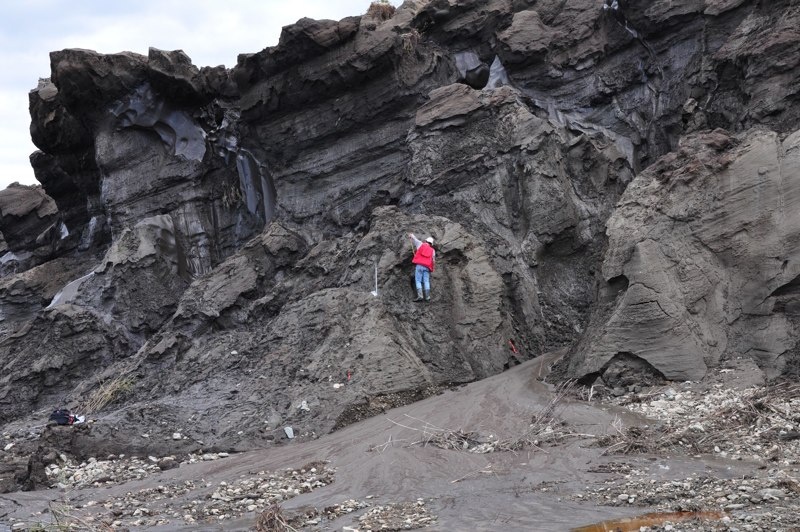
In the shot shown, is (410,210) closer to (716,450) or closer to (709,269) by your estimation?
(709,269)

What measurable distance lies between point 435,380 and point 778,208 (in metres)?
5.67

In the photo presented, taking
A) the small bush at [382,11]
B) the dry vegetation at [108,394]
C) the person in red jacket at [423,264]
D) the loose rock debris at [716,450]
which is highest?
the small bush at [382,11]

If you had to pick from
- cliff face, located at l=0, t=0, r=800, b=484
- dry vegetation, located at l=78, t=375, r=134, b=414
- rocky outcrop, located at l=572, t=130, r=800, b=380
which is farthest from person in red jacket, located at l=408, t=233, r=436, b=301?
dry vegetation, located at l=78, t=375, r=134, b=414

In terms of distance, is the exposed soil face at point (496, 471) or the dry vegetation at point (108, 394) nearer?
the exposed soil face at point (496, 471)

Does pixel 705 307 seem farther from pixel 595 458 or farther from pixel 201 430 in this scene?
pixel 201 430

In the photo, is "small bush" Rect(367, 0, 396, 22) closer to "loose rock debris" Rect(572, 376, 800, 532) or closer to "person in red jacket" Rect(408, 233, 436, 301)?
"person in red jacket" Rect(408, 233, 436, 301)

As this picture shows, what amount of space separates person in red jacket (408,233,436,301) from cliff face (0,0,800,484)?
24 centimetres

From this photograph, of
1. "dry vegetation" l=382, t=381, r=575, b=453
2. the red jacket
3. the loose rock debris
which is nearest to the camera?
the loose rock debris

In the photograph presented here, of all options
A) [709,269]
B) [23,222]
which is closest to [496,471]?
[709,269]

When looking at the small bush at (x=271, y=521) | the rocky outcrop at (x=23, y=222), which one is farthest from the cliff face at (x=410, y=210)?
the small bush at (x=271, y=521)

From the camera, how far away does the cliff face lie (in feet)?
39.4

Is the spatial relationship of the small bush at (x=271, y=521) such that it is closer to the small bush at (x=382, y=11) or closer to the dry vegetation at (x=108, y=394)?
the dry vegetation at (x=108, y=394)

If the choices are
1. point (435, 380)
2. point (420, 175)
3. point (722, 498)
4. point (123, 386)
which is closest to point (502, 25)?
point (420, 175)

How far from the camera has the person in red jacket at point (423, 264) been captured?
1415 cm
